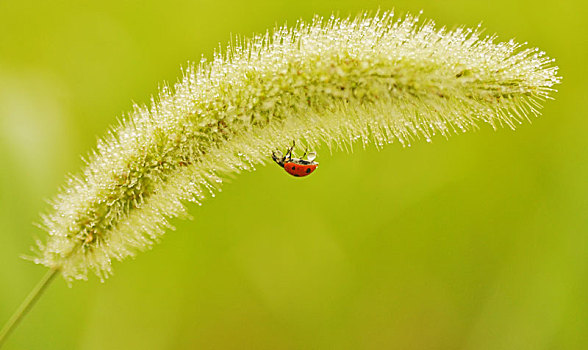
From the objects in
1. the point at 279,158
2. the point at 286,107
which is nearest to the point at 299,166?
the point at 279,158

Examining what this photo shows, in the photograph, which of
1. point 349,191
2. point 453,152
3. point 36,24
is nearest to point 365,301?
point 349,191

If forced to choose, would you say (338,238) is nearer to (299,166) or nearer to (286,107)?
(299,166)

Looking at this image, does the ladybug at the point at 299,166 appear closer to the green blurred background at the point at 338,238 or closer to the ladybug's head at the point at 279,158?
the ladybug's head at the point at 279,158

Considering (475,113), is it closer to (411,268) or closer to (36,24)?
(411,268)

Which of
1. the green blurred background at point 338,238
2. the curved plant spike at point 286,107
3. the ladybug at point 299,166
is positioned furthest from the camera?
the green blurred background at point 338,238

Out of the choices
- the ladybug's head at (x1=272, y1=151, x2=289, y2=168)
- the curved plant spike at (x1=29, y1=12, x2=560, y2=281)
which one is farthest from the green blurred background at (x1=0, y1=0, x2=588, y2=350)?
the curved plant spike at (x1=29, y1=12, x2=560, y2=281)

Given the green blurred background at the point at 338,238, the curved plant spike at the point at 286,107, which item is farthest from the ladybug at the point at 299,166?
the green blurred background at the point at 338,238
